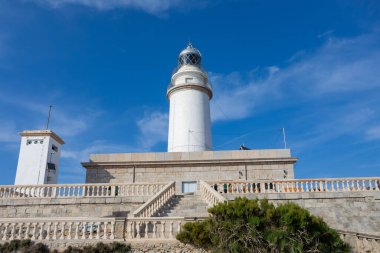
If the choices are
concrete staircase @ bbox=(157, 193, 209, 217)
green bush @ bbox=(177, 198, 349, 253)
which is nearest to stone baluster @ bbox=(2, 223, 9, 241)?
concrete staircase @ bbox=(157, 193, 209, 217)

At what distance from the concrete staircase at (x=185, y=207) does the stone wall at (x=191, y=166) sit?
410 cm

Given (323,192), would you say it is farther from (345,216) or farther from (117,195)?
(117,195)

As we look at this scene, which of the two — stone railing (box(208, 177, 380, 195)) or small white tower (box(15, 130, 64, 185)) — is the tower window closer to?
small white tower (box(15, 130, 64, 185))

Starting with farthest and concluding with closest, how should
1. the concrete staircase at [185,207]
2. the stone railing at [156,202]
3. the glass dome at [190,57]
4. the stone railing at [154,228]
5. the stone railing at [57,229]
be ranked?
the glass dome at [190,57] < the concrete staircase at [185,207] < the stone railing at [156,202] < the stone railing at [57,229] < the stone railing at [154,228]

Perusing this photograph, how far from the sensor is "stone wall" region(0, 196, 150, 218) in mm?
15273

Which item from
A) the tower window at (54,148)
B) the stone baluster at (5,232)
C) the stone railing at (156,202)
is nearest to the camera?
the stone baluster at (5,232)

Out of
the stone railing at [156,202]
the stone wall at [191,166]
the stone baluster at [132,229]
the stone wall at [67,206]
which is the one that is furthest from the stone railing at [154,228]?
the stone wall at [191,166]

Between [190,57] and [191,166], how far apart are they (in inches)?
390

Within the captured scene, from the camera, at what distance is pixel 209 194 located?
46.3 feet

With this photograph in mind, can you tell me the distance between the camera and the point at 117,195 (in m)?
15.7

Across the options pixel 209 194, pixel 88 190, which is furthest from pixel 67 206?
pixel 209 194

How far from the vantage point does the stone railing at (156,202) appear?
493 inches

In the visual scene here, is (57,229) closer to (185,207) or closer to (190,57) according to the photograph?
(185,207)

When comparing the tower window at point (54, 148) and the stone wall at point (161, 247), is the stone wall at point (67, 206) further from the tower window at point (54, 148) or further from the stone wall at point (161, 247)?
the tower window at point (54, 148)
